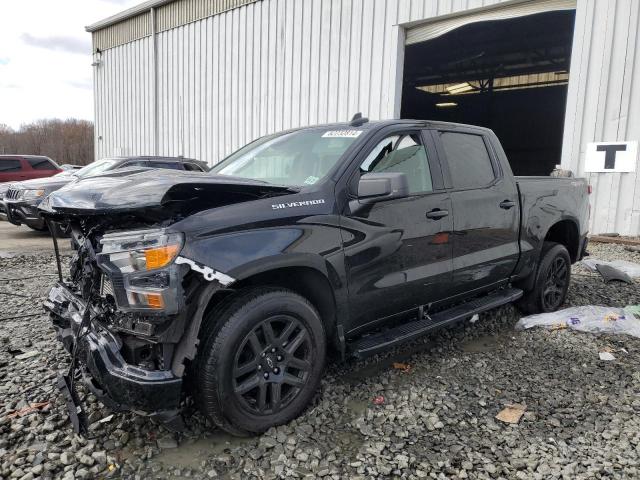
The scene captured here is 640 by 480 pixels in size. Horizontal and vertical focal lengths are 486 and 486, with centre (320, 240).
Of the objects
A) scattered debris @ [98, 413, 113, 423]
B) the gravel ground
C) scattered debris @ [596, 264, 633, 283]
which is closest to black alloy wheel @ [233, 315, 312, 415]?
the gravel ground

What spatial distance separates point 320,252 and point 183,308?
0.88 metres

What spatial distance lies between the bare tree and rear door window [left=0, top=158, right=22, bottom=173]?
53021 millimetres

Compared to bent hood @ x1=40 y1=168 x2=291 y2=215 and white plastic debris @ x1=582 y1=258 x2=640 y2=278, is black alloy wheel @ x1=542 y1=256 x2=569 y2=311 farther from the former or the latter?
bent hood @ x1=40 y1=168 x2=291 y2=215

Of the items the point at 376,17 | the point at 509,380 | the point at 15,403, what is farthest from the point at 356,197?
the point at 376,17

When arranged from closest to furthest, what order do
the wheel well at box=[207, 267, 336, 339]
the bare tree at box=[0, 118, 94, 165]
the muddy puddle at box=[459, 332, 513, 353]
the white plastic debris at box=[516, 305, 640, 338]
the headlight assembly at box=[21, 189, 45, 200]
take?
the wheel well at box=[207, 267, 336, 339], the muddy puddle at box=[459, 332, 513, 353], the white plastic debris at box=[516, 305, 640, 338], the headlight assembly at box=[21, 189, 45, 200], the bare tree at box=[0, 118, 94, 165]

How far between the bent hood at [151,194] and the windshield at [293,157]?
51cm

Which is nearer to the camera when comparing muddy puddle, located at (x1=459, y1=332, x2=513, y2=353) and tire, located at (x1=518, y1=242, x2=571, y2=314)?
muddy puddle, located at (x1=459, y1=332, x2=513, y2=353)

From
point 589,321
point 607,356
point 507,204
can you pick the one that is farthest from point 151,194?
point 589,321

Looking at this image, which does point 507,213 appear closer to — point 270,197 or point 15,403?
point 270,197

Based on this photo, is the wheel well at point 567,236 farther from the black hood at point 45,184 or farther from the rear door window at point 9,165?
the rear door window at point 9,165

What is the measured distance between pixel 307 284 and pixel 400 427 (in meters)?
1.01

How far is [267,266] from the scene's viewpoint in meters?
2.62

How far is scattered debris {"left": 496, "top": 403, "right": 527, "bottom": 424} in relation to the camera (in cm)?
297

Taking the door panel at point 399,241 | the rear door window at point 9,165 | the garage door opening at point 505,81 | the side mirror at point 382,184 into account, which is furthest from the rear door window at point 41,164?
the side mirror at point 382,184
